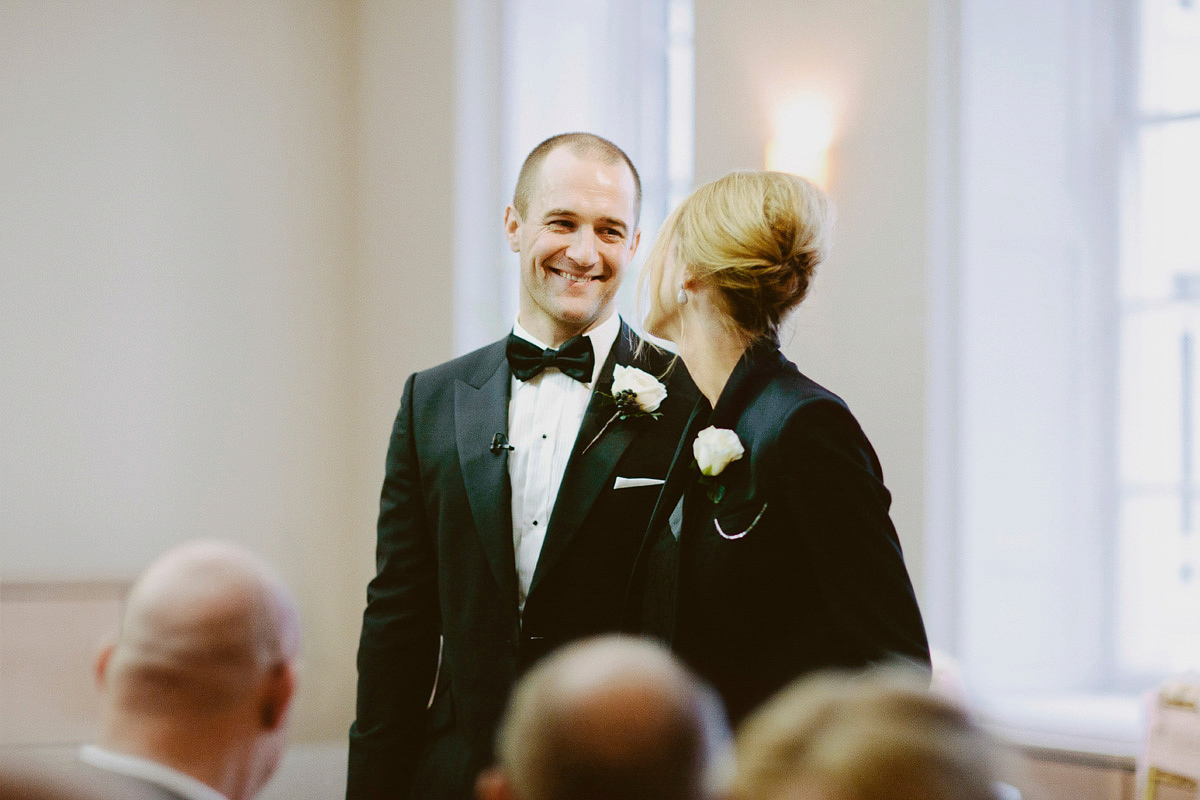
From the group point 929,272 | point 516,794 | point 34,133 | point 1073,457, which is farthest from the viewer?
point 34,133

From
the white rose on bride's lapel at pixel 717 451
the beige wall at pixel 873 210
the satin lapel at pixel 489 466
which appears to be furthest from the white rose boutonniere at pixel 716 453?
the beige wall at pixel 873 210

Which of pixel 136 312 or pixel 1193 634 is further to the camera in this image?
pixel 136 312

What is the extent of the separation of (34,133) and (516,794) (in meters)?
3.94

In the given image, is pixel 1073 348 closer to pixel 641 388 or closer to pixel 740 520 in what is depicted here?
pixel 641 388

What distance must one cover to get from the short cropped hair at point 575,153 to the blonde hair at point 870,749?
1.61 m

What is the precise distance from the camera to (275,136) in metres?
4.69

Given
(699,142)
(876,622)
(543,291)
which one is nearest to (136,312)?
(699,142)

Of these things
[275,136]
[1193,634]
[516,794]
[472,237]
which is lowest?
[1193,634]

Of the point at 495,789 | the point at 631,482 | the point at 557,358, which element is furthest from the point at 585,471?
the point at 495,789

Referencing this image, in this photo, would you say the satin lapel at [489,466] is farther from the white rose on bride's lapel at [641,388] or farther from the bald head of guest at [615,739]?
the bald head of guest at [615,739]

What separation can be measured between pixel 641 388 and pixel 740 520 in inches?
21.2

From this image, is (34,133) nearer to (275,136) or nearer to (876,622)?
(275,136)

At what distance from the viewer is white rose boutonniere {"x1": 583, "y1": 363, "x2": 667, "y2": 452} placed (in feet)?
7.08

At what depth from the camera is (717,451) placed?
5.56 feet
